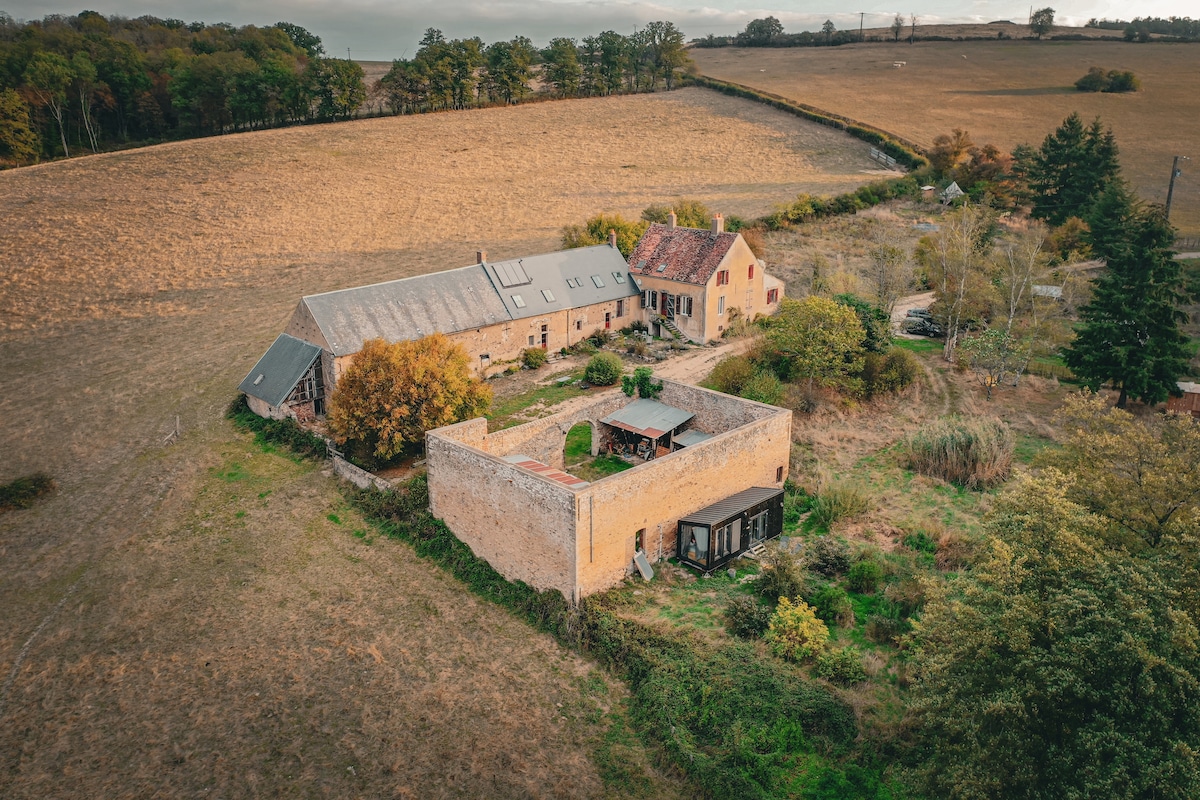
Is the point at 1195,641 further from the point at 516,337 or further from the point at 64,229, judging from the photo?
the point at 64,229

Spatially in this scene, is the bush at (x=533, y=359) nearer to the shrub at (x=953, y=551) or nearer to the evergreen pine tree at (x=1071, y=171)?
the shrub at (x=953, y=551)

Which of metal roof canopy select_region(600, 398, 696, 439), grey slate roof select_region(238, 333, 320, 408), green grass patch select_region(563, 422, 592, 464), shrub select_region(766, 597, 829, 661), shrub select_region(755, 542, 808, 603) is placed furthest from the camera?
grey slate roof select_region(238, 333, 320, 408)

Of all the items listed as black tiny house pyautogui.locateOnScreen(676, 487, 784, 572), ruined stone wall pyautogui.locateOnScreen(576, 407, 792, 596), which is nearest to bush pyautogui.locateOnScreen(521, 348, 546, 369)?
ruined stone wall pyautogui.locateOnScreen(576, 407, 792, 596)

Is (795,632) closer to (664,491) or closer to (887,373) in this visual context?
(664,491)

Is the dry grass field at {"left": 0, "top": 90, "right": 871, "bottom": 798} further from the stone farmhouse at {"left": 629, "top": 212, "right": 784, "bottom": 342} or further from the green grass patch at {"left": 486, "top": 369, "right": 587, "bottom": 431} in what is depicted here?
the stone farmhouse at {"left": 629, "top": 212, "right": 784, "bottom": 342}

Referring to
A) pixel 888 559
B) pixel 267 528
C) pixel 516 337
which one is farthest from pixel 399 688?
pixel 516 337

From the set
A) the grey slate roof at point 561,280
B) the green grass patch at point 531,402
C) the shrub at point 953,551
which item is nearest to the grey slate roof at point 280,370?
the green grass patch at point 531,402

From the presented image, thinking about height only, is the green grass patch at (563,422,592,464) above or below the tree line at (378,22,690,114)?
below
